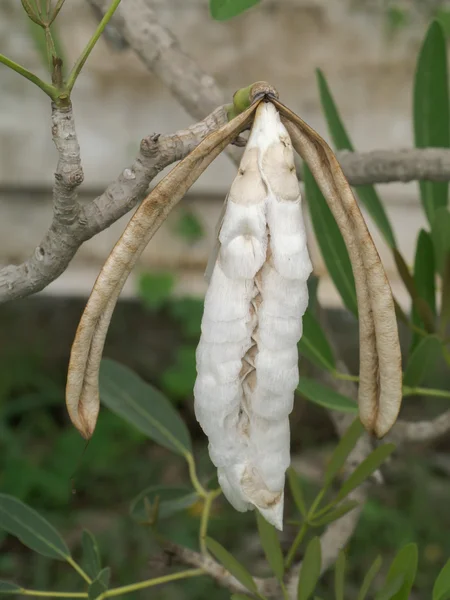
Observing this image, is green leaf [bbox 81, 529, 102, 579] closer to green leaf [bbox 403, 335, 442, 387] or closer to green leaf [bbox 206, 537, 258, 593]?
green leaf [bbox 206, 537, 258, 593]

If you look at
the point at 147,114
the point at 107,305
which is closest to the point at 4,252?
the point at 147,114

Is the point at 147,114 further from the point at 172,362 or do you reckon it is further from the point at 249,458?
the point at 249,458

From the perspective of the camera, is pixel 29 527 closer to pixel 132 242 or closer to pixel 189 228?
pixel 132 242

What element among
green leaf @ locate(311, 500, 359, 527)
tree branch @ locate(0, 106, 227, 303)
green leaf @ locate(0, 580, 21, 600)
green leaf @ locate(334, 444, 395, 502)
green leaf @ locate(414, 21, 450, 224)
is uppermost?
green leaf @ locate(414, 21, 450, 224)

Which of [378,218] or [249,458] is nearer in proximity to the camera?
[249,458]

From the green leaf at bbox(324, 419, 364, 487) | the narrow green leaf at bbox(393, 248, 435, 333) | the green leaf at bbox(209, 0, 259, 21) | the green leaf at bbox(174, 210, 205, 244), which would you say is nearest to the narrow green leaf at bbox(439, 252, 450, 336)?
the narrow green leaf at bbox(393, 248, 435, 333)

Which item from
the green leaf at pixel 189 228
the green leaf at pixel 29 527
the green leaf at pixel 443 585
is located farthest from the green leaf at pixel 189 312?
the green leaf at pixel 443 585
